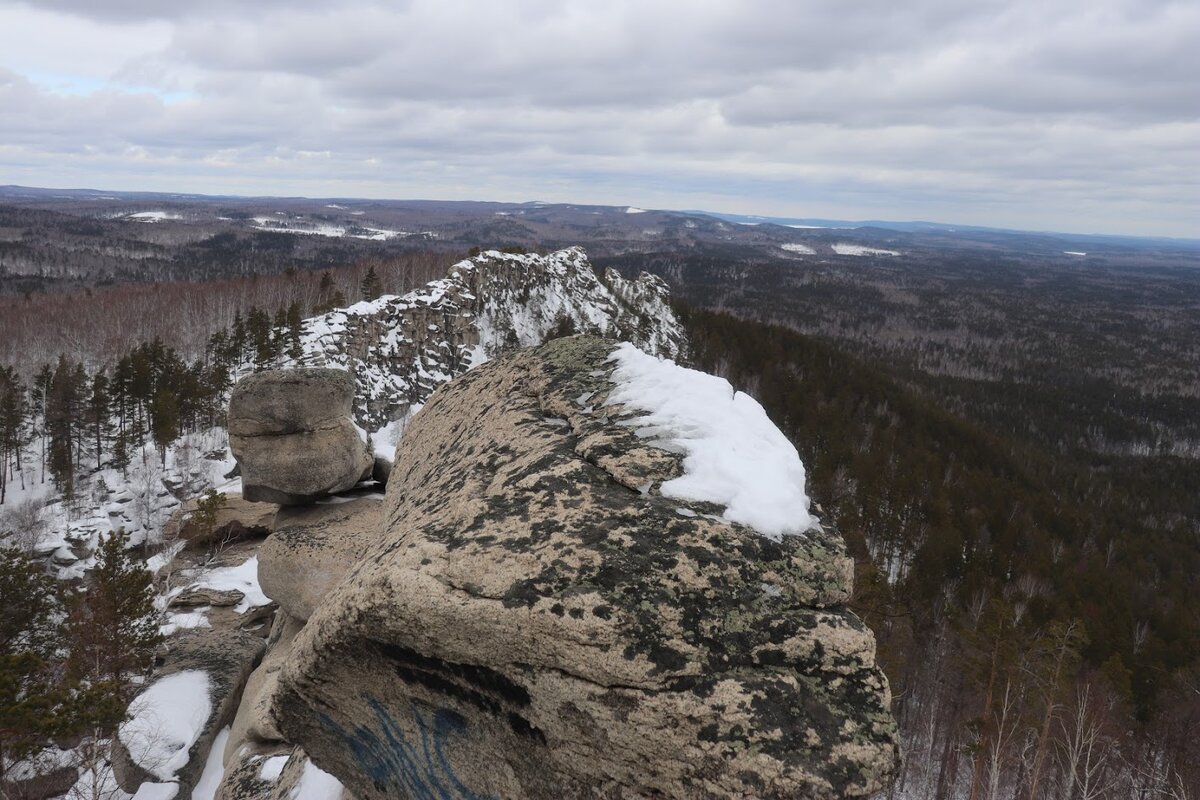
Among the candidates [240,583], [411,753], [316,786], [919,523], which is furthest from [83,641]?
[919,523]

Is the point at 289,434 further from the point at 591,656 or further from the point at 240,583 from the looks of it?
the point at 591,656

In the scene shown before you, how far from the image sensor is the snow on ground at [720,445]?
16.4ft

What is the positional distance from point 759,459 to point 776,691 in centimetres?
199

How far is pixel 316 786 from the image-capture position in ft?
24.4

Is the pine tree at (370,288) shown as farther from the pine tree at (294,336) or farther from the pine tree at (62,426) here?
the pine tree at (62,426)

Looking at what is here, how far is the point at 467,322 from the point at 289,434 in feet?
200

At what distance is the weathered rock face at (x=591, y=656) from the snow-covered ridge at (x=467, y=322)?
1462 inches

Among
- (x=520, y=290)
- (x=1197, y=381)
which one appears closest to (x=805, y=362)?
(x=520, y=290)

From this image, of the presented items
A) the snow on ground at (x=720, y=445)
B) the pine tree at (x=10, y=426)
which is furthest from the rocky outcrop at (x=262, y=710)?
the pine tree at (x=10, y=426)

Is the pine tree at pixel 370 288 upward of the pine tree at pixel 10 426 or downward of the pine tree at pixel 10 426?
upward

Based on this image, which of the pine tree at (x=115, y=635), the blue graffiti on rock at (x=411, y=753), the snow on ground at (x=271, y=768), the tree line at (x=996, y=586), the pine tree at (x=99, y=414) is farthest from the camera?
the pine tree at (x=99, y=414)

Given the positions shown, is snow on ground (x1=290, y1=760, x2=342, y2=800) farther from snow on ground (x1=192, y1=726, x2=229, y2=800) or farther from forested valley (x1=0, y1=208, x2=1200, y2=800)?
snow on ground (x1=192, y1=726, x2=229, y2=800)

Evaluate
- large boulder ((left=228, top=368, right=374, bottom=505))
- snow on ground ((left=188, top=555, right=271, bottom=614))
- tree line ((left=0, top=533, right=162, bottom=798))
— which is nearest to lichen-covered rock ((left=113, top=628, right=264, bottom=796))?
tree line ((left=0, top=533, right=162, bottom=798))

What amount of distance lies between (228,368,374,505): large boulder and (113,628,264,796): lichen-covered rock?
16.3 feet
